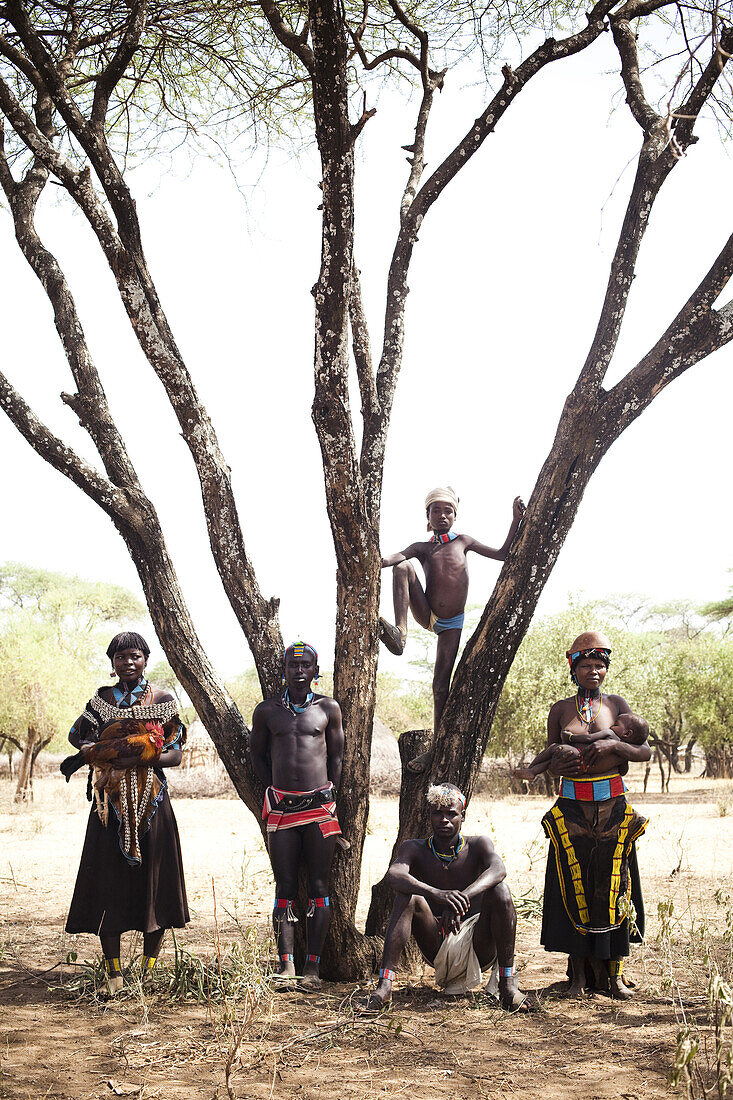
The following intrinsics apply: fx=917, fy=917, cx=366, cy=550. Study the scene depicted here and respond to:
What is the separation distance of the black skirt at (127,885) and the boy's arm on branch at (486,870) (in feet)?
5.25

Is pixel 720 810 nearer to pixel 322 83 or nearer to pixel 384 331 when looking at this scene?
pixel 384 331

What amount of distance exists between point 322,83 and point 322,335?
4.11ft

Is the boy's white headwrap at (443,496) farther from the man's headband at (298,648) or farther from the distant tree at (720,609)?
the distant tree at (720,609)

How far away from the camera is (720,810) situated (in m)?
13.4

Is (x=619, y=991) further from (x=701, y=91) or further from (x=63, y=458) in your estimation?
(x=701, y=91)

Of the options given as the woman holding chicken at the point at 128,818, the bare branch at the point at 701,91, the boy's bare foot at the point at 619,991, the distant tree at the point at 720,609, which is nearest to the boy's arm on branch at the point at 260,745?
the woman holding chicken at the point at 128,818

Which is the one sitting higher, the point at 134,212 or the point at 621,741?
the point at 134,212

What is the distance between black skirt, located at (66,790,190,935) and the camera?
474 centimetres

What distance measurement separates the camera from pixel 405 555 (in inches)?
214

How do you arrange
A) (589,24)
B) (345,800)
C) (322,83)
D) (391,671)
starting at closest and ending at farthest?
(322,83) → (345,800) → (589,24) → (391,671)

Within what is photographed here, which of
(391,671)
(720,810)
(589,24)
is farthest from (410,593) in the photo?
(391,671)

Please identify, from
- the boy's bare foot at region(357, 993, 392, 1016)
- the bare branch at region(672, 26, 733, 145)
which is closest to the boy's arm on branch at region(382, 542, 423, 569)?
the boy's bare foot at region(357, 993, 392, 1016)

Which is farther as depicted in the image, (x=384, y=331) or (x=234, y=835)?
(x=234, y=835)

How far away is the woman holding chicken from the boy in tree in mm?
1398
